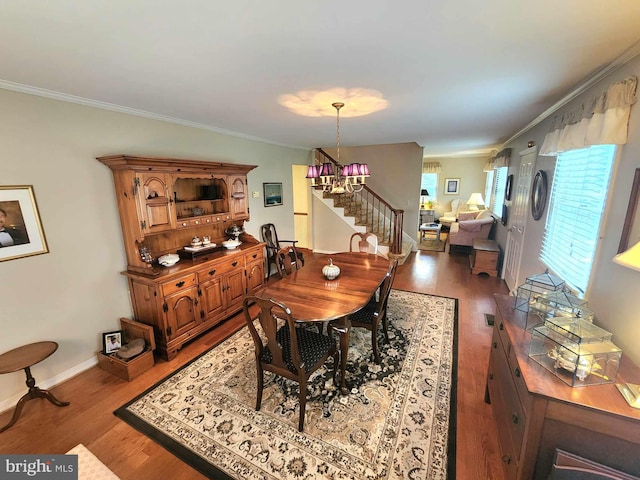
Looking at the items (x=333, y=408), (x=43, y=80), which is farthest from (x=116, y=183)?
(x=333, y=408)

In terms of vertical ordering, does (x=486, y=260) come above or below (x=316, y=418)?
above

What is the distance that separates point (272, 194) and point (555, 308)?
4.17 metres

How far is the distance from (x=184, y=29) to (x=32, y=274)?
2.30 metres

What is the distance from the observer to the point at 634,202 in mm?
1528

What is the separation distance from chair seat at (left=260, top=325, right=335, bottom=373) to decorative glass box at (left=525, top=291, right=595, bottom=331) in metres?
1.37

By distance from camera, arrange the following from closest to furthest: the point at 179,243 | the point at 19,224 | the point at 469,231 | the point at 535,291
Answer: the point at 535,291 → the point at 19,224 → the point at 179,243 → the point at 469,231

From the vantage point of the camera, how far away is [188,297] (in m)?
2.88

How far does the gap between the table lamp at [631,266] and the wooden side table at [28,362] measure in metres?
3.49

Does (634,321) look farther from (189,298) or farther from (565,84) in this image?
(189,298)

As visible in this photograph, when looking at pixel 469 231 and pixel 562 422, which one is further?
pixel 469 231

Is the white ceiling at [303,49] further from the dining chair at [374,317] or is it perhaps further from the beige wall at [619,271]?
the dining chair at [374,317]

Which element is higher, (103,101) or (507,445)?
(103,101)

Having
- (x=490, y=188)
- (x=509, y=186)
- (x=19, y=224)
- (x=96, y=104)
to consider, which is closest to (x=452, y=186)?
(x=490, y=188)

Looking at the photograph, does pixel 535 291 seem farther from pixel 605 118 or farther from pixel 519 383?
pixel 605 118
